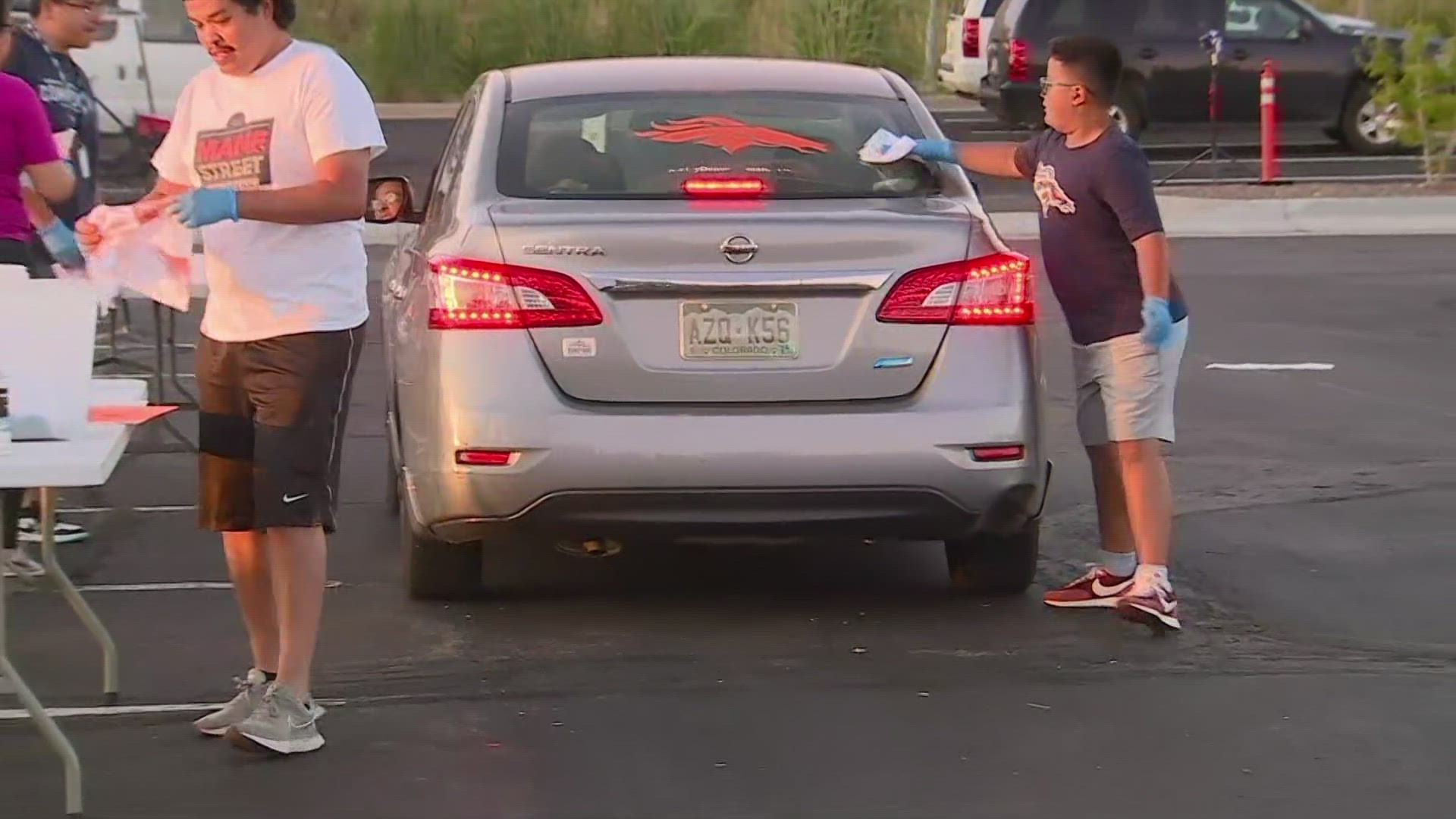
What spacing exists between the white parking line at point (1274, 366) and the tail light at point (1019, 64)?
11573mm

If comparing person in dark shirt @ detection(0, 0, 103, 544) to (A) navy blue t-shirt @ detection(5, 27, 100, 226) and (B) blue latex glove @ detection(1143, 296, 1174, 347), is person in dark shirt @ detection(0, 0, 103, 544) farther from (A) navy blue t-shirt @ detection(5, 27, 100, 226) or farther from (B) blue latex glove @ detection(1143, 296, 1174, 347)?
(B) blue latex glove @ detection(1143, 296, 1174, 347)

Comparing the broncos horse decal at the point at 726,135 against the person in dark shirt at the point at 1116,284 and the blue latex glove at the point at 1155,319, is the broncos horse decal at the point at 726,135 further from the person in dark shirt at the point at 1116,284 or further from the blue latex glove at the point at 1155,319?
the blue latex glove at the point at 1155,319

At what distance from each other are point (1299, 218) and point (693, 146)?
43.0 ft

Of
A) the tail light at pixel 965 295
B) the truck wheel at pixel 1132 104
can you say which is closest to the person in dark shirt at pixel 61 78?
the tail light at pixel 965 295

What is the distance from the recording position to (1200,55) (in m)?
23.2

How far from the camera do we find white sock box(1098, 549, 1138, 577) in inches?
266

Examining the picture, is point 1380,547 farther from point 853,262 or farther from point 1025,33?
point 1025,33

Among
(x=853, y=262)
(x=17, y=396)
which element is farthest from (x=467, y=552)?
(x=17, y=396)

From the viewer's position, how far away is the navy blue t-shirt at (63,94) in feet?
24.9

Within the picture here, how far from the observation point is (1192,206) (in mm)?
19047

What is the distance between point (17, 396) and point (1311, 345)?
347 inches

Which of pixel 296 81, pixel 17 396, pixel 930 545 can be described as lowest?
pixel 930 545

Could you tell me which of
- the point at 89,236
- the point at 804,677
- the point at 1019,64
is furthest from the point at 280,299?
the point at 1019,64

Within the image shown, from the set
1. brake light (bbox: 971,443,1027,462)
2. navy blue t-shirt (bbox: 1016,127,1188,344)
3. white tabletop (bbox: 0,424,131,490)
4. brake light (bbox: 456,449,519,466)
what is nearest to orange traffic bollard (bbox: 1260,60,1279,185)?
navy blue t-shirt (bbox: 1016,127,1188,344)
